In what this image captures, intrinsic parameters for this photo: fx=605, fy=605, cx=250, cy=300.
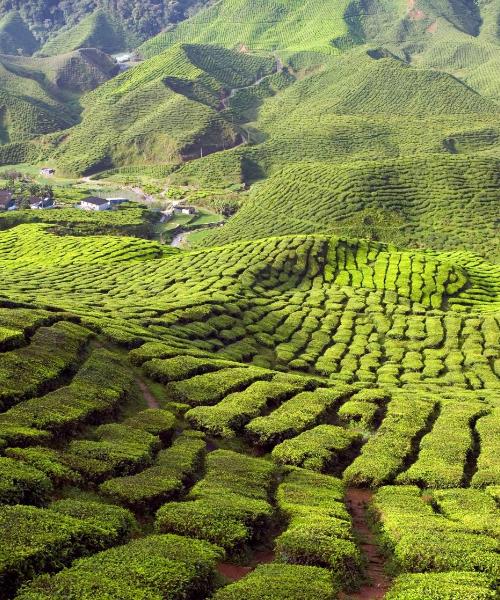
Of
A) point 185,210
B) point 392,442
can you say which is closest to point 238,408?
point 392,442

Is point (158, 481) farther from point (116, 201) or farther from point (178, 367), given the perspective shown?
point (116, 201)

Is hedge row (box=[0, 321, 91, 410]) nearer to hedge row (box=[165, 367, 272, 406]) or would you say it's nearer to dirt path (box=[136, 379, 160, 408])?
dirt path (box=[136, 379, 160, 408])

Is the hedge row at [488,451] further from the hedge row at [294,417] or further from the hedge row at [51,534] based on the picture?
the hedge row at [51,534]

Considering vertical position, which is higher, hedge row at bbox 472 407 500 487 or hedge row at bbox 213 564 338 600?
hedge row at bbox 213 564 338 600

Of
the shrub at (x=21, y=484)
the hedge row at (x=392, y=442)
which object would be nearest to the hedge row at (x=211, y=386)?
the hedge row at (x=392, y=442)

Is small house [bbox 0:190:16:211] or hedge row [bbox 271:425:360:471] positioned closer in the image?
hedge row [bbox 271:425:360:471]

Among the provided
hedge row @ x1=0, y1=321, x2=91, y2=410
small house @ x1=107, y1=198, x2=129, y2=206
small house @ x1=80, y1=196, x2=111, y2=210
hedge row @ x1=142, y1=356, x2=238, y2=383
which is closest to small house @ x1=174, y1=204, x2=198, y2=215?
small house @ x1=107, y1=198, x2=129, y2=206

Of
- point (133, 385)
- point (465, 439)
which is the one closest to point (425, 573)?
point (465, 439)
